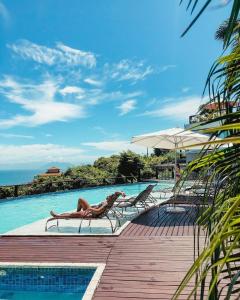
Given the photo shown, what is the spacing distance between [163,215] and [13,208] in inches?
294

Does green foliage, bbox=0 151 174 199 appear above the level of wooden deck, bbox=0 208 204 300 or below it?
above

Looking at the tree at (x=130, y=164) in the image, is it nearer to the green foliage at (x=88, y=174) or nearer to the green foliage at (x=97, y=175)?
the green foliage at (x=97, y=175)

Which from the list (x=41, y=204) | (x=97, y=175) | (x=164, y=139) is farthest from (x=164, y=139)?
(x=97, y=175)

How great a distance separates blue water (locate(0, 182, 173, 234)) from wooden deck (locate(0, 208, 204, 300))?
4.75 m

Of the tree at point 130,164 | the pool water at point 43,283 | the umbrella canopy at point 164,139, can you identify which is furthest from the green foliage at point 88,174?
the pool water at point 43,283

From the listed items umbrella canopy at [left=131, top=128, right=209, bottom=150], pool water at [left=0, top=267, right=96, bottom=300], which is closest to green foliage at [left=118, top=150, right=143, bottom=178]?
umbrella canopy at [left=131, top=128, right=209, bottom=150]

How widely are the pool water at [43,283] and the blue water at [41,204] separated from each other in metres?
5.44

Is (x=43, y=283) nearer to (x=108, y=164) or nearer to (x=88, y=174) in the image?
(x=88, y=174)

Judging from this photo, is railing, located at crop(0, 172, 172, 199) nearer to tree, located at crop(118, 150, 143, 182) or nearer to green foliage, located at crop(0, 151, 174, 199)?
green foliage, located at crop(0, 151, 174, 199)

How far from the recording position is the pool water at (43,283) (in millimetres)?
5297

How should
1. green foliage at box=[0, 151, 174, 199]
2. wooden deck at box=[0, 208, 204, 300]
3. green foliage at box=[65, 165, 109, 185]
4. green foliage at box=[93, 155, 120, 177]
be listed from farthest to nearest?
green foliage at box=[93, 155, 120, 177] < green foliage at box=[65, 165, 109, 185] < green foliage at box=[0, 151, 174, 199] < wooden deck at box=[0, 208, 204, 300]

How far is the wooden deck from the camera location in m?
4.29

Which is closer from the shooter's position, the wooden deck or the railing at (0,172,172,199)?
the wooden deck

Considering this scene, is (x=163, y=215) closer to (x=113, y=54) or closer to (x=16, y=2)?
(x=16, y=2)
